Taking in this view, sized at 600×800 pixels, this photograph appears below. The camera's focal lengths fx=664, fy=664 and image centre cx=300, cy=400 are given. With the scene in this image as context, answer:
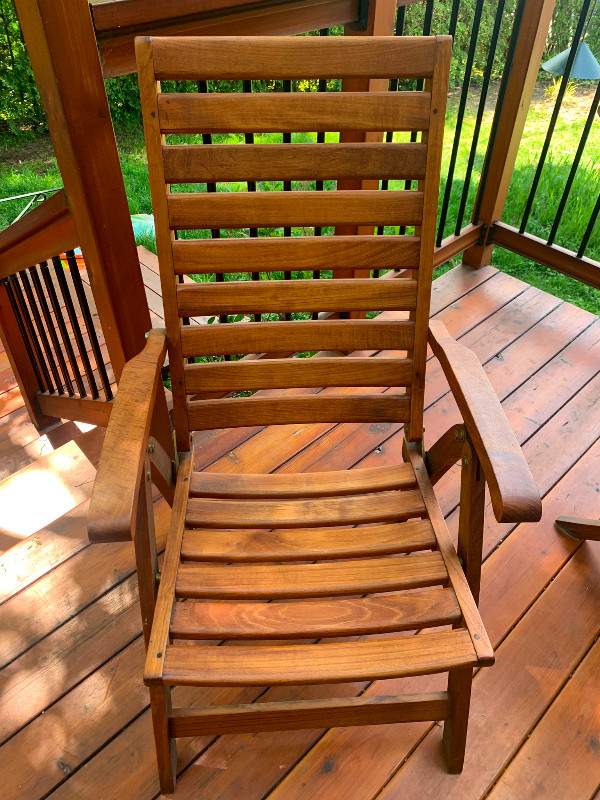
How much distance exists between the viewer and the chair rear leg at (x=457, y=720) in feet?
3.99

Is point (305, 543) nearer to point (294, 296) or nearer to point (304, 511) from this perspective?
point (304, 511)

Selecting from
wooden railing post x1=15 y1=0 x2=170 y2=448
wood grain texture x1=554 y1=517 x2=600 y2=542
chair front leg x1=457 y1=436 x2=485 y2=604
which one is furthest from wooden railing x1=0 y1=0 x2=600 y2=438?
wood grain texture x1=554 y1=517 x2=600 y2=542

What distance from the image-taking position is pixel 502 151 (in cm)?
241

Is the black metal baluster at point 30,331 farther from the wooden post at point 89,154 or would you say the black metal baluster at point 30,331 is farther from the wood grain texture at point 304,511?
the wood grain texture at point 304,511

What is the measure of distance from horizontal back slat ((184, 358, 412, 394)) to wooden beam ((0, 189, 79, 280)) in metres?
0.49

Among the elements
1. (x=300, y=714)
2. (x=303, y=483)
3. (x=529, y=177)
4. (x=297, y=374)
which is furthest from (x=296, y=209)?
(x=529, y=177)

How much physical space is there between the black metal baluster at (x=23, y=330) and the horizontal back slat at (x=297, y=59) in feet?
4.92

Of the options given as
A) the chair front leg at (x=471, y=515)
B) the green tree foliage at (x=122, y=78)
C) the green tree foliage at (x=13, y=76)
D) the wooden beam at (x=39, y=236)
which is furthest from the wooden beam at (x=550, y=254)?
the green tree foliage at (x=13, y=76)

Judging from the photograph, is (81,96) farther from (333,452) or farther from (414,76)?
(333,452)

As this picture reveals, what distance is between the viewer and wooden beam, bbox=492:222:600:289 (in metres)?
2.38

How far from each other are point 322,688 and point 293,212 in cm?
105

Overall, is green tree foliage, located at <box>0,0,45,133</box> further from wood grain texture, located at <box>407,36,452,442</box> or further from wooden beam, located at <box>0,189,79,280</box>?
wood grain texture, located at <box>407,36,452,442</box>

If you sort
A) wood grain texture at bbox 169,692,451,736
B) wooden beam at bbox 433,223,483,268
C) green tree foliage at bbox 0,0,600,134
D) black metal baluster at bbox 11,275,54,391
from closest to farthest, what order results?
1. wood grain texture at bbox 169,692,451,736
2. wooden beam at bbox 433,223,483,268
3. black metal baluster at bbox 11,275,54,391
4. green tree foliage at bbox 0,0,600,134

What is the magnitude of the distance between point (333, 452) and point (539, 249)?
1.20 metres
